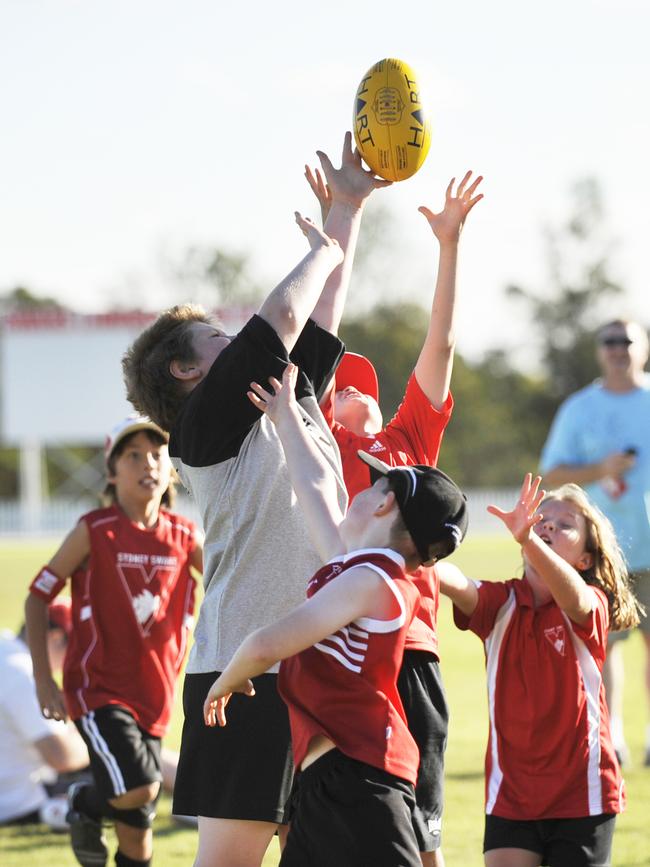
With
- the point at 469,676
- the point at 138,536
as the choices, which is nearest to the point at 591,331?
the point at 469,676

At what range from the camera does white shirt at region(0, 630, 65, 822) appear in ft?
21.5

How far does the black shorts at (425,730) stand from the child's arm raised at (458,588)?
292 millimetres

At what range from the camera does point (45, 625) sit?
5.33m

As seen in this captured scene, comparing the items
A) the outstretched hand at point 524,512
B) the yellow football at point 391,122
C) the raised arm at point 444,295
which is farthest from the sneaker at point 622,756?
the yellow football at point 391,122

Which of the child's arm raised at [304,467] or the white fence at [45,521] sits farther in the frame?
the white fence at [45,521]

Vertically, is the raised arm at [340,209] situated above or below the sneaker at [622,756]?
above

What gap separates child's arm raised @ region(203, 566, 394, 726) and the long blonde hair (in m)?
1.52

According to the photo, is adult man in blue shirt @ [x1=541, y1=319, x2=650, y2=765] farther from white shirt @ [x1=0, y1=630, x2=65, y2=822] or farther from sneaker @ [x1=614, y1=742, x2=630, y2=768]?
white shirt @ [x1=0, y1=630, x2=65, y2=822]

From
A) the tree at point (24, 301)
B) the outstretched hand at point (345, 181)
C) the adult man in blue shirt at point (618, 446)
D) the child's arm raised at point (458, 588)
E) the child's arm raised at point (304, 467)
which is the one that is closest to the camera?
the child's arm raised at point (304, 467)

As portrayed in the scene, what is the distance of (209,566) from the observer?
3559 millimetres

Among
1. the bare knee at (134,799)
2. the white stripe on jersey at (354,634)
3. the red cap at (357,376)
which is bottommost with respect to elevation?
the bare knee at (134,799)

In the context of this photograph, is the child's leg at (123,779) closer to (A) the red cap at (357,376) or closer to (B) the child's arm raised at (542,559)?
(A) the red cap at (357,376)

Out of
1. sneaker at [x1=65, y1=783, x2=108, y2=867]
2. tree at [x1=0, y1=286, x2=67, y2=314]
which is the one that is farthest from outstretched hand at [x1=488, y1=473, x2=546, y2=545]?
tree at [x1=0, y1=286, x2=67, y2=314]

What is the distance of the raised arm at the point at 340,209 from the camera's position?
373 cm
